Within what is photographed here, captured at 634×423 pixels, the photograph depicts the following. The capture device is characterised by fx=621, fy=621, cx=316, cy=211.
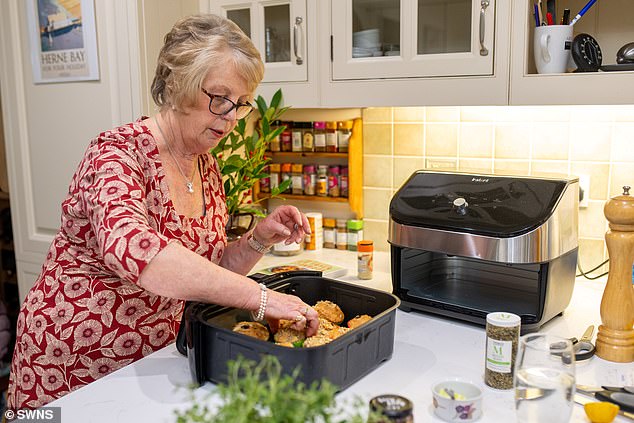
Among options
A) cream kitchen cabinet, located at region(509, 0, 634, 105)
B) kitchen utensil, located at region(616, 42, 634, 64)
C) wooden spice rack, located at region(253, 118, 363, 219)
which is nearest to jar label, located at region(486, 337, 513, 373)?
cream kitchen cabinet, located at region(509, 0, 634, 105)

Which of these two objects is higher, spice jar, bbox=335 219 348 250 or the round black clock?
the round black clock

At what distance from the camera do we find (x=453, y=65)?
5.45 feet

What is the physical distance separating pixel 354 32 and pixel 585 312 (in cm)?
101

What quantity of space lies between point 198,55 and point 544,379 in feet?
3.07

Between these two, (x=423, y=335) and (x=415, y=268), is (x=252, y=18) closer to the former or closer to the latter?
(x=415, y=268)

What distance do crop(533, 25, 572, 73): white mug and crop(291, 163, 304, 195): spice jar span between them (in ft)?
3.38

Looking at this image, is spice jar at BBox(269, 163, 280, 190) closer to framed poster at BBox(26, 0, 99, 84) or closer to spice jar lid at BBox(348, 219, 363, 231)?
spice jar lid at BBox(348, 219, 363, 231)

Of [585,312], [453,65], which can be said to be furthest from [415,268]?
[453,65]

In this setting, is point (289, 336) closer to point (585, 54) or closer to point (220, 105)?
point (220, 105)

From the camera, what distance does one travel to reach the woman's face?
137 cm

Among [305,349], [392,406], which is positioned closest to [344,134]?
[305,349]

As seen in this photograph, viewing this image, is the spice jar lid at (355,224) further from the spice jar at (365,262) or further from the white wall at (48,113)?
the white wall at (48,113)

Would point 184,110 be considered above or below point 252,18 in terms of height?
below

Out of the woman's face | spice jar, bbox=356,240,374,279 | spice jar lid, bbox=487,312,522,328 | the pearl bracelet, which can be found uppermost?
the woman's face
